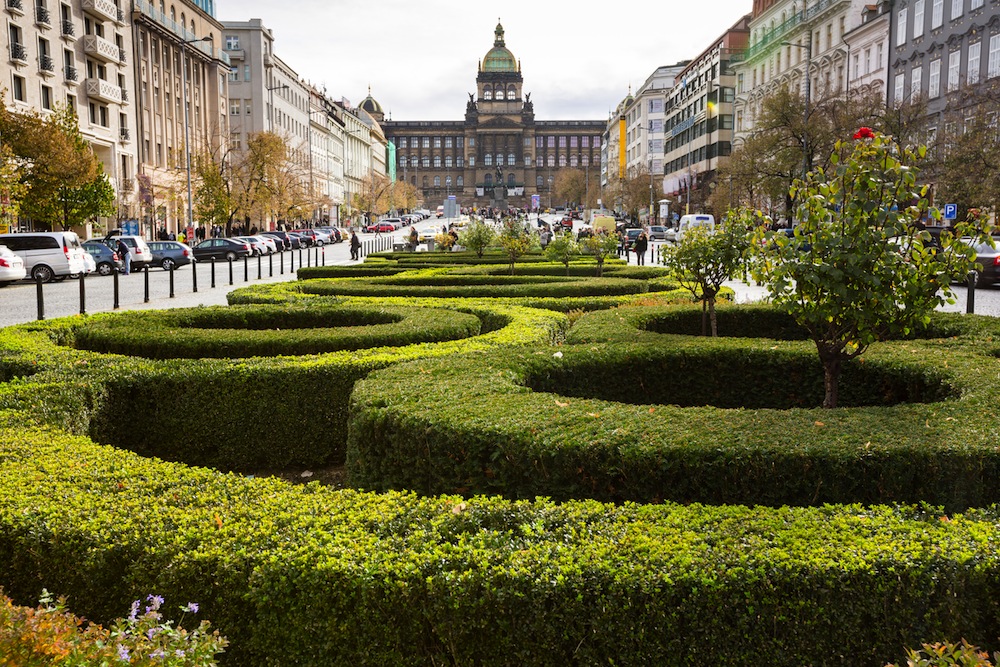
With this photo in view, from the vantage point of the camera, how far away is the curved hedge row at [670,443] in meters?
4.82

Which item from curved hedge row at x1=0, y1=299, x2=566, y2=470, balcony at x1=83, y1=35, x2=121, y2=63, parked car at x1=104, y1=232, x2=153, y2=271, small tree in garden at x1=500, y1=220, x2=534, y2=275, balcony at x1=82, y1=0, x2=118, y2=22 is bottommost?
curved hedge row at x1=0, y1=299, x2=566, y2=470

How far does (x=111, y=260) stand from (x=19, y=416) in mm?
32392

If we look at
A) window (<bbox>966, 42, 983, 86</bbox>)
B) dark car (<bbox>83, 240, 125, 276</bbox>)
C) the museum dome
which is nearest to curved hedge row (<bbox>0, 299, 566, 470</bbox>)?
dark car (<bbox>83, 240, 125, 276</bbox>)

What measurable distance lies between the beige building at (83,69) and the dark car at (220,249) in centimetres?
527

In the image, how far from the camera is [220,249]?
166 feet

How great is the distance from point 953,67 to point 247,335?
4650cm

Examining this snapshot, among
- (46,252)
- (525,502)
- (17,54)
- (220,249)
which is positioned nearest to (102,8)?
(17,54)

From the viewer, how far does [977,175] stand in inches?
1401

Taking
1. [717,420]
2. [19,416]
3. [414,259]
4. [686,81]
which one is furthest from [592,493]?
[686,81]

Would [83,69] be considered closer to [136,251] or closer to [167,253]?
[167,253]

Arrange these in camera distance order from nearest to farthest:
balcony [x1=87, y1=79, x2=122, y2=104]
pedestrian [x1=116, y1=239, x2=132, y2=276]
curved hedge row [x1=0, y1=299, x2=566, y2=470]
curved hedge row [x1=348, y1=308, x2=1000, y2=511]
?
curved hedge row [x1=348, y1=308, x2=1000, y2=511] → curved hedge row [x1=0, y1=299, x2=566, y2=470] → pedestrian [x1=116, y1=239, x2=132, y2=276] → balcony [x1=87, y1=79, x2=122, y2=104]

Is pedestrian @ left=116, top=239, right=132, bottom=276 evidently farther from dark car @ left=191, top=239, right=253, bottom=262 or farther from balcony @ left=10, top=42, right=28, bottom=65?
balcony @ left=10, top=42, right=28, bottom=65

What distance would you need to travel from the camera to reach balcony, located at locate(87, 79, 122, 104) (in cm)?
5312

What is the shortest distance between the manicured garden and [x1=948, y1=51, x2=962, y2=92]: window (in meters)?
43.8
